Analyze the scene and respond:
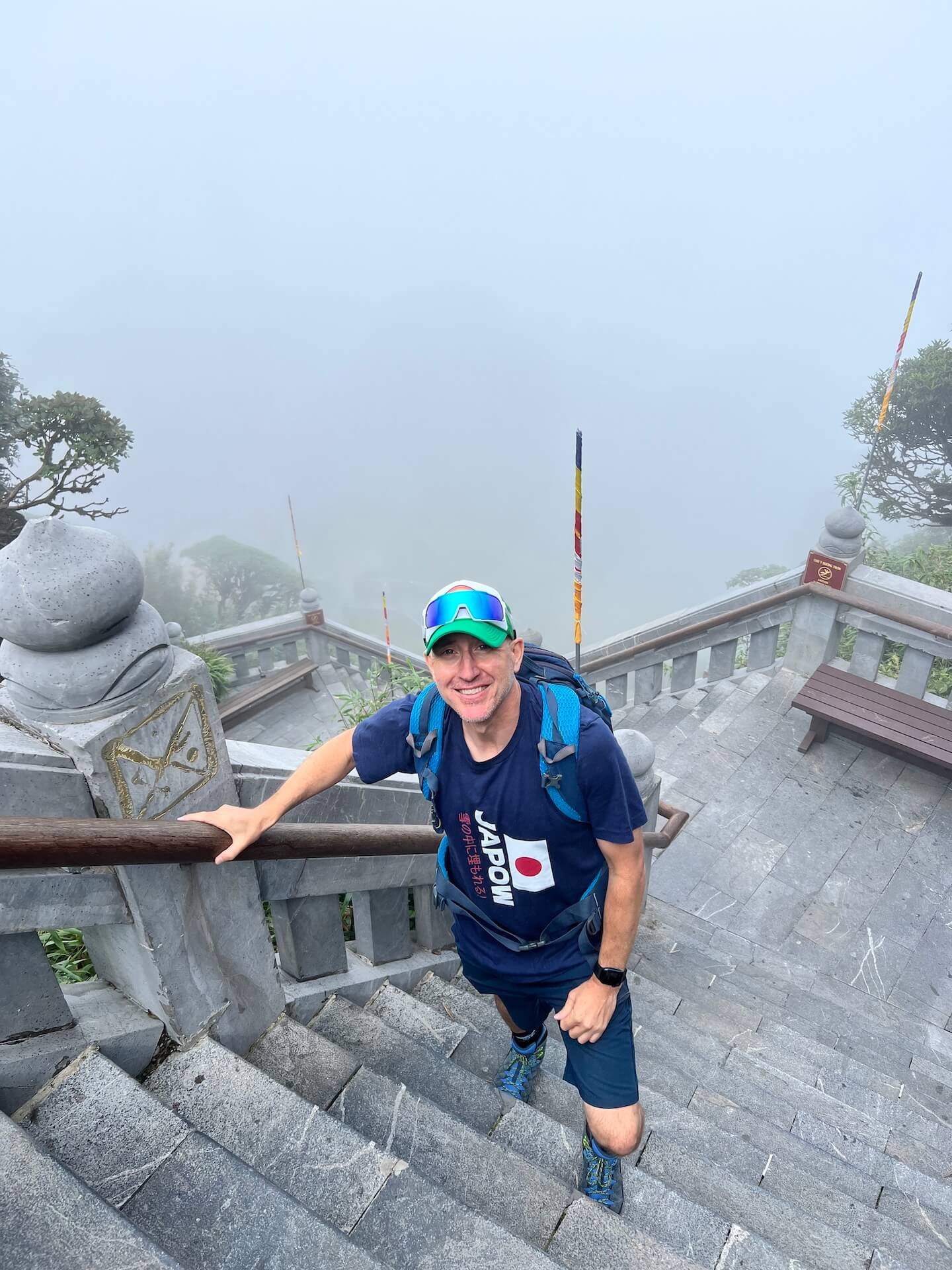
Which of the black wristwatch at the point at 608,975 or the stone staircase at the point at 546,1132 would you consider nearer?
the stone staircase at the point at 546,1132

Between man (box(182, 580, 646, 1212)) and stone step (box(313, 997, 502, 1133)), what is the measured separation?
123mm

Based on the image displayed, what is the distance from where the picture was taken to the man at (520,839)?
208 cm

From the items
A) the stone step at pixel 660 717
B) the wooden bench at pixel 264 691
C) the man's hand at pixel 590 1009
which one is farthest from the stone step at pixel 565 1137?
the wooden bench at pixel 264 691

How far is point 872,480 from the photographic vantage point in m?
24.8

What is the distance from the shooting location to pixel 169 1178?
183 centimetres

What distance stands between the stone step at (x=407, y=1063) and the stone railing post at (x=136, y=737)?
416mm

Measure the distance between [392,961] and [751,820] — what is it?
12.4ft

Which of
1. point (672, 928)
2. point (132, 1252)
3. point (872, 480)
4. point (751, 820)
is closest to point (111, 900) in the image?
point (132, 1252)

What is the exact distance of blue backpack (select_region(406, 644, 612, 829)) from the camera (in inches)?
83.7

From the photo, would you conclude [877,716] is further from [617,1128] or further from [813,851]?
[617,1128]

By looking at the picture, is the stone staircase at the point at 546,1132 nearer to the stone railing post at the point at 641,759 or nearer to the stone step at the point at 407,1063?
the stone step at the point at 407,1063

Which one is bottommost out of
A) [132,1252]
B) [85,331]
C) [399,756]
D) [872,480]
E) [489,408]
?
[489,408]

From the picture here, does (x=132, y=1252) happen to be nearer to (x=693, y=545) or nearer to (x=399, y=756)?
(x=399, y=756)

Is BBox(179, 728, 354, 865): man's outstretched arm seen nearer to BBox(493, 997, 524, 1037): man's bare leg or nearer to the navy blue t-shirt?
the navy blue t-shirt
